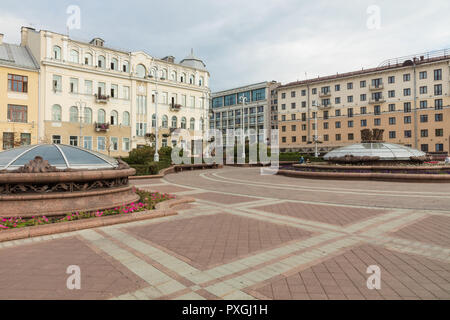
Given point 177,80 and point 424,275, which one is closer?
point 424,275

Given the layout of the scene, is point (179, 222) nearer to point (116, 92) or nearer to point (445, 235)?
point (445, 235)

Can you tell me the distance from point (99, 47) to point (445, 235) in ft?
146

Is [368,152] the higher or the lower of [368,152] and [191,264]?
the higher

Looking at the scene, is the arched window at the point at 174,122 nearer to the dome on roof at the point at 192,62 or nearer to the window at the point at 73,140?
the dome on roof at the point at 192,62

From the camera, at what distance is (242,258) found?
4496mm

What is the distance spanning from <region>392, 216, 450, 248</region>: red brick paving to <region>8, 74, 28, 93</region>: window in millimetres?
40320

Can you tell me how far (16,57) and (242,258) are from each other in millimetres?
41544

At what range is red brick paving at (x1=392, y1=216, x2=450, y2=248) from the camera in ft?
17.8

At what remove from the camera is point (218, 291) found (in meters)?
3.40

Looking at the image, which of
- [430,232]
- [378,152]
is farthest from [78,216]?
[378,152]

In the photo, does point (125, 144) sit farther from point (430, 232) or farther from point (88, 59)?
point (430, 232)

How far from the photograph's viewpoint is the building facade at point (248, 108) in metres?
73.2

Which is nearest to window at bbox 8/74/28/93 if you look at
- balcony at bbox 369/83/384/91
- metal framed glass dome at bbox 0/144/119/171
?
metal framed glass dome at bbox 0/144/119/171
